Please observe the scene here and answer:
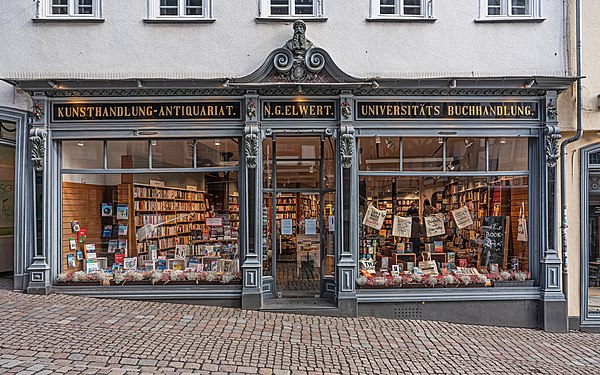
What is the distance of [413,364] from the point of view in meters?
6.91

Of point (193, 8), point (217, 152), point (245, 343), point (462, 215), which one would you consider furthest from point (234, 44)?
point (462, 215)

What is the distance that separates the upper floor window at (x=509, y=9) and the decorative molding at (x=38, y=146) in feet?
28.6

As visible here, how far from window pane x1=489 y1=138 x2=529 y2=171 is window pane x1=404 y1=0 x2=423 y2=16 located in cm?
290

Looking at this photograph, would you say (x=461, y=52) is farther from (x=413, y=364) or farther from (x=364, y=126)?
(x=413, y=364)

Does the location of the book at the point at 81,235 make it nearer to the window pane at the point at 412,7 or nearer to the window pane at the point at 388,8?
A: the window pane at the point at 388,8

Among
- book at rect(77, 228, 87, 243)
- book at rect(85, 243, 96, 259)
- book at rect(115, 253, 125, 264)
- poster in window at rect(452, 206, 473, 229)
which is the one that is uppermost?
poster in window at rect(452, 206, 473, 229)

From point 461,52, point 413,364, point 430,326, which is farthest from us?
point 461,52

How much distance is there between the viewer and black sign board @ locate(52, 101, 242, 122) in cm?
941

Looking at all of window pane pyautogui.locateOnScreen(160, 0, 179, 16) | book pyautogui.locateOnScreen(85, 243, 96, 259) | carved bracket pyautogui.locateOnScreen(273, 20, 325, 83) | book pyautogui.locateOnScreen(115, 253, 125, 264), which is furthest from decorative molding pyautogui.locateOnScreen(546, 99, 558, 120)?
book pyautogui.locateOnScreen(85, 243, 96, 259)

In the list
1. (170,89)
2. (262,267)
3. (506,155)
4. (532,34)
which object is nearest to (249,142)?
(170,89)

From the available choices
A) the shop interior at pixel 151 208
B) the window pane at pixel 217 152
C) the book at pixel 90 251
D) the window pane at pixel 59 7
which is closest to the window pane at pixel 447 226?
the window pane at pixel 217 152

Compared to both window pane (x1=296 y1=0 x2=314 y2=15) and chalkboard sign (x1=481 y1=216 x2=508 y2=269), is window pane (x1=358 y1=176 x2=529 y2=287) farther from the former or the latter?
window pane (x1=296 y1=0 x2=314 y2=15)

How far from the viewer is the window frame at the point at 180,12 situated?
9.48 metres

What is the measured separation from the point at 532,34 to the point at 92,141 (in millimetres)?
8814
